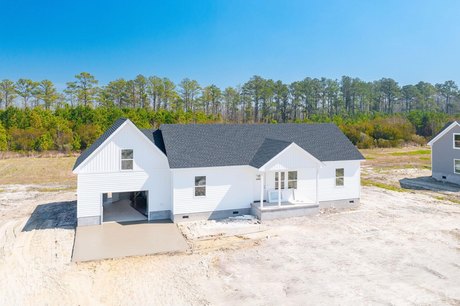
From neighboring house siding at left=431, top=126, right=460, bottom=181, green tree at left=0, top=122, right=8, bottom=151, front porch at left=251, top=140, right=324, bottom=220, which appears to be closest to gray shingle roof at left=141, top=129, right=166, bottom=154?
front porch at left=251, top=140, right=324, bottom=220

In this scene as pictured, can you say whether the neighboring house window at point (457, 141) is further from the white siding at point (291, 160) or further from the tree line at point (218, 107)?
the tree line at point (218, 107)

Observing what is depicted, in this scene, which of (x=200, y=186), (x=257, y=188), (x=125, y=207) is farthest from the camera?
(x=125, y=207)

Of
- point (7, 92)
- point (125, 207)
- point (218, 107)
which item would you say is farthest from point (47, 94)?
point (125, 207)

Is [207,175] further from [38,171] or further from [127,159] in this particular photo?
[38,171]

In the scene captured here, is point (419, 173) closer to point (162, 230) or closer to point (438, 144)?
point (438, 144)

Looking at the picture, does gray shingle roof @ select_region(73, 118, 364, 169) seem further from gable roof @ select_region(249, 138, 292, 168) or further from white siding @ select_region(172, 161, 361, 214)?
white siding @ select_region(172, 161, 361, 214)
